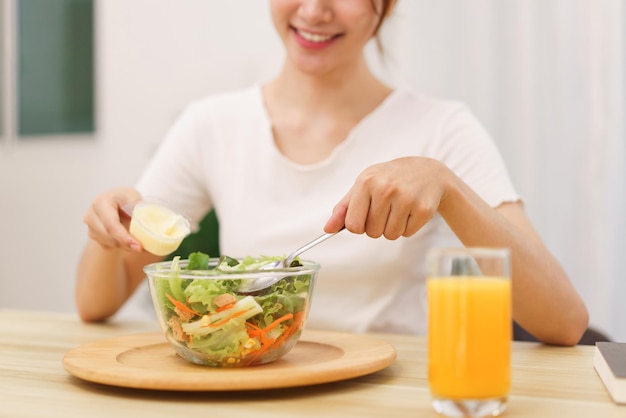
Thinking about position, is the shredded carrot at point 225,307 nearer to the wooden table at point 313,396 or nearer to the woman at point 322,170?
the wooden table at point 313,396

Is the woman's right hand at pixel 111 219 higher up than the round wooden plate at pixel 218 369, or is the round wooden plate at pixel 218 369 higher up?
the woman's right hand at pixel 111 219

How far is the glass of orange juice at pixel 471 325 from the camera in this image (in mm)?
754

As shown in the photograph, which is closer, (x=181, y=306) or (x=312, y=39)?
(x=181, y=306)

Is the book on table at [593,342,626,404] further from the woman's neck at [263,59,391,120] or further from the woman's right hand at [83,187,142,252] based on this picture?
the woman's neck at [263,59,391,120]

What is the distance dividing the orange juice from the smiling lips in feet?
3.07

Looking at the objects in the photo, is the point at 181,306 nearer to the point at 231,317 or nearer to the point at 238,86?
the point at 231,317

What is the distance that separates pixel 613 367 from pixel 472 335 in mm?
253

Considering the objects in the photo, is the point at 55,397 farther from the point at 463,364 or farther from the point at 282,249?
the point at 282,249

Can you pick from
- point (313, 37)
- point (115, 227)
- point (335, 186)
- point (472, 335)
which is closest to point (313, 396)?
point (472, 335)

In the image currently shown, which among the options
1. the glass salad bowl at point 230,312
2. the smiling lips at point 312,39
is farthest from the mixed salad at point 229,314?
the smiling lips at point 312,39

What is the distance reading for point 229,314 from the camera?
94 cm

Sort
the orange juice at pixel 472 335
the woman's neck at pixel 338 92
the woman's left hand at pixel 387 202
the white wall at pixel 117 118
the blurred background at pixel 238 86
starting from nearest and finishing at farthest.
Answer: the orange juice at pixel 472 335, the woman's left hand at pixel 387 202, the woman's neck at pixel 338 92, the blurred background at pixel 238 86, the white wall at pixel 117 118

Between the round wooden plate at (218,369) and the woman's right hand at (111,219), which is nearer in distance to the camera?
the round wooden plate at (218,369)

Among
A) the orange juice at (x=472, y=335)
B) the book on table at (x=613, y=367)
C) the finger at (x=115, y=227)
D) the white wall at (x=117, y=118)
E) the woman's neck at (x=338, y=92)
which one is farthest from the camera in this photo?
the white wall at (x=117, y=118)
